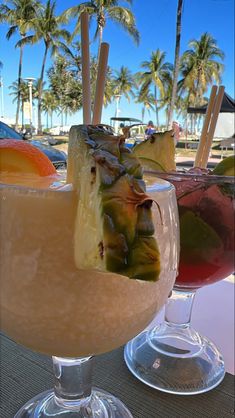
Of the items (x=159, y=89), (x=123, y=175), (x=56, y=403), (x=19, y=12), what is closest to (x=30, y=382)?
(x=56, y=403)

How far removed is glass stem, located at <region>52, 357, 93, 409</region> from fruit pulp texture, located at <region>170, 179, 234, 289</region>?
6.5 inches

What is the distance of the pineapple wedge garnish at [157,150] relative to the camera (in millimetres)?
417

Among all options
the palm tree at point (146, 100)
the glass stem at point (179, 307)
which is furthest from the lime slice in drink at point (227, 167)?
the palm tree at point (146, 100)

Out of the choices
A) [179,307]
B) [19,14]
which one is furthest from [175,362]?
[19,14]

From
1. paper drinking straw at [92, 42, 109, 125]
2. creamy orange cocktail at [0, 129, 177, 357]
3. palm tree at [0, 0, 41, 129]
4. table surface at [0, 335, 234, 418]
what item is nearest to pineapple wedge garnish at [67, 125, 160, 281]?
creamy orange cocktail at [0, 129, 177, 357]

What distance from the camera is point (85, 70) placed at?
35 centimetres

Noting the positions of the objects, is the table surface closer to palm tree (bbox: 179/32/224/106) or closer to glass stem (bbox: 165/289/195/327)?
glass stem (bbox: 165/289/195/327)

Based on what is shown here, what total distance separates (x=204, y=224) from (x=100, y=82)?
0.63ft

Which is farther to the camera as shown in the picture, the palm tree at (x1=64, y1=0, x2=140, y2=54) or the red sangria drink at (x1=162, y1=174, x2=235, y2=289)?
the palm tree at (x1=64, y1=0, x2=140, y2=54)

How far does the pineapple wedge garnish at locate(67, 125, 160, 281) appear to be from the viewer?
0.54 ft

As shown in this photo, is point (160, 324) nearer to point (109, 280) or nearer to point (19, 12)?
point (109, 280)

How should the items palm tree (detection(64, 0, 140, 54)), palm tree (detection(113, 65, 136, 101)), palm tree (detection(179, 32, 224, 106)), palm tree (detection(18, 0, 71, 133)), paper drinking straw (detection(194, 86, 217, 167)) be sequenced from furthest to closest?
palm tree (detection(179, 32, 224, 106)) < palm tree (detection(113, 65, 136, 101)) < palm tree (detection(18, 0, 71, 133)) < palm tree (detection(64, 0, 140, 54)) < paper drinking straw (detection(194, 86, 217, 167))

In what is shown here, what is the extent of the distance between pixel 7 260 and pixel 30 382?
0.71 ft

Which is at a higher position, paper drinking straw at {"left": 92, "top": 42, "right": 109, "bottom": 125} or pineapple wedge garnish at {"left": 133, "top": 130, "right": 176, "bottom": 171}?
paper drinking straw at {"left": 92, "top": 42, "right": 109, "bottom": 125}
